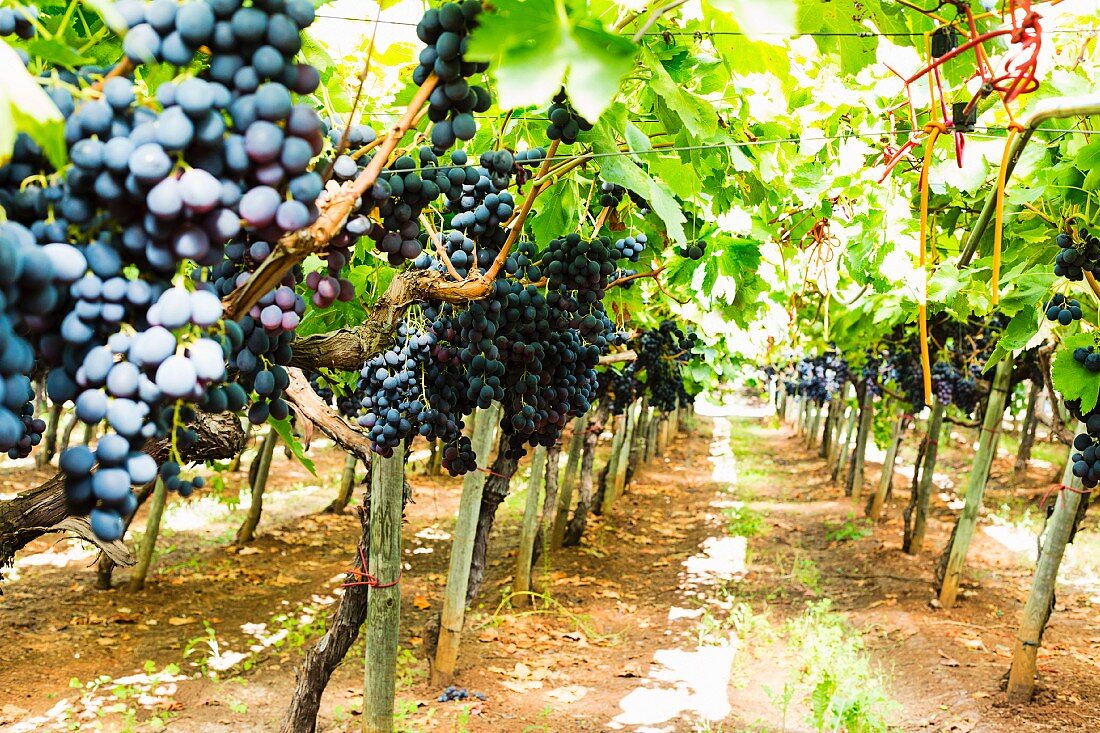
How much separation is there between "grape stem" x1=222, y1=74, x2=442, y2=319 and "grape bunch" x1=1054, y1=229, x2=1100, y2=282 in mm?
3002

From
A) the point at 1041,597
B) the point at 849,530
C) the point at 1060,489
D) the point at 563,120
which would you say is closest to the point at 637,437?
the point at 849,530

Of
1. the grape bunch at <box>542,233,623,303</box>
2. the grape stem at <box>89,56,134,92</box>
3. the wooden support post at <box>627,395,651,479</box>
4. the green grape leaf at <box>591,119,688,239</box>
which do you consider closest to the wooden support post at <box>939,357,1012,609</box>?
the wooden support post at <box>627,395,651,479</box>

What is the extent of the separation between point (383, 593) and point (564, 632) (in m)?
4.39

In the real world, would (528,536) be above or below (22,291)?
below

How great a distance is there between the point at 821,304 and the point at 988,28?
5.36 meters

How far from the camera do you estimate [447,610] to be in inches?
293

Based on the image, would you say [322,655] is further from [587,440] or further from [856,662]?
[587,440]

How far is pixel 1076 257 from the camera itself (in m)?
3.21

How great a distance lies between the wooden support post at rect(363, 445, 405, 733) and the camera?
5.00 m

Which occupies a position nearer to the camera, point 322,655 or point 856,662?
point 322,655

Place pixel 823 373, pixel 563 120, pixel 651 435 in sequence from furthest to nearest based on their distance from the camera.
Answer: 1. pixel 651 435
2. pixel 823 373
3. pixel 563 120

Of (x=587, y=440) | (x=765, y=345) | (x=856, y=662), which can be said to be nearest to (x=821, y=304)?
(x=765, y=345)

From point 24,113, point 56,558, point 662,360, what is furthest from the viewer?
point 662,360

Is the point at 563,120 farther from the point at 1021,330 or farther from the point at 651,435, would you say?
the point at 651,435
